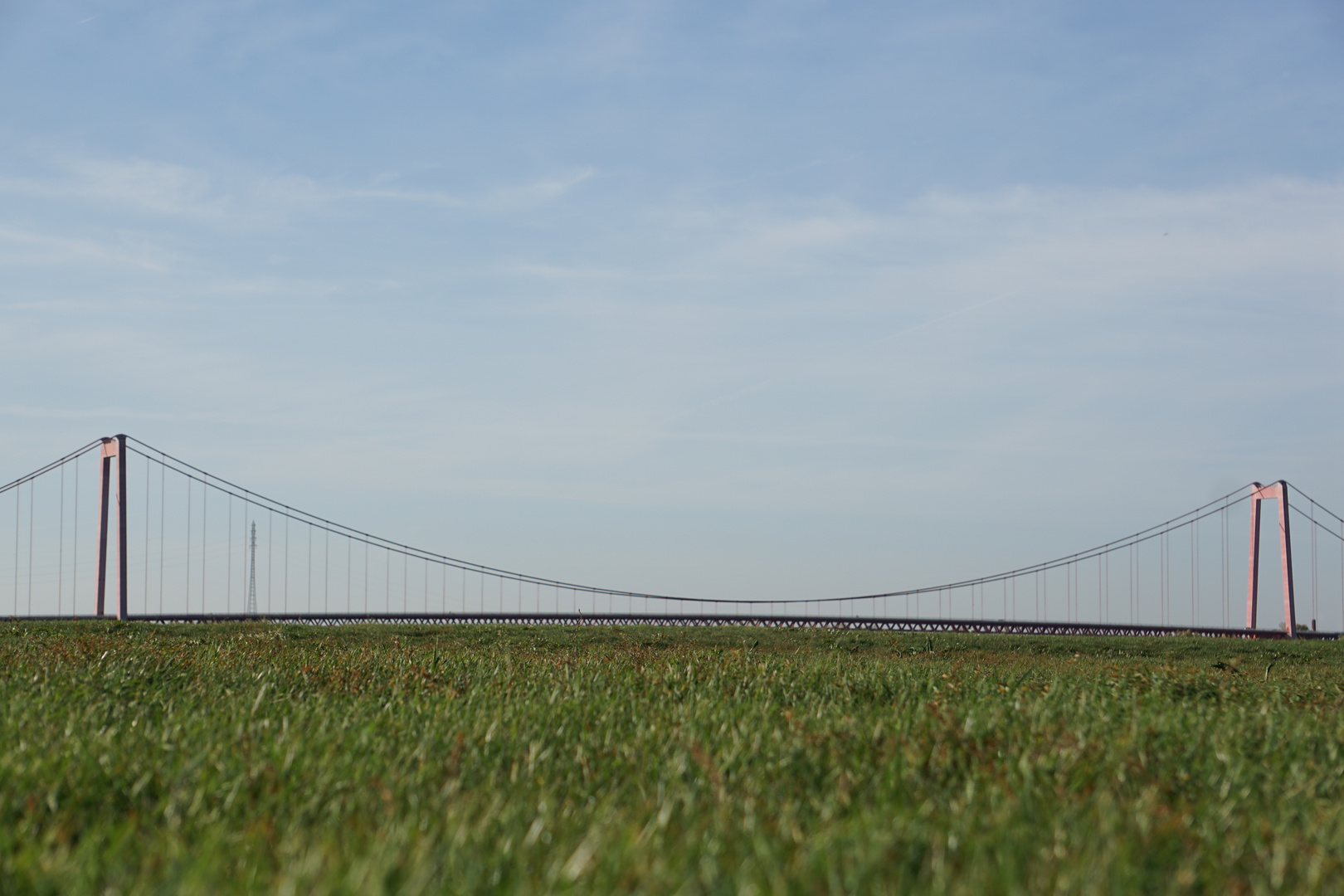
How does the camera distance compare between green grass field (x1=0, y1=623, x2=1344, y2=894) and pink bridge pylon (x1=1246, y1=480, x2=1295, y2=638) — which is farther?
pink bridge pylon (x1=1246, y1=480, x2=1295, y2=638)

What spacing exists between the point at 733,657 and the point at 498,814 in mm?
7656

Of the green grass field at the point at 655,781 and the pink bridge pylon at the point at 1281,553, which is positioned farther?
the pink bridge pylon at the point at 1281,553

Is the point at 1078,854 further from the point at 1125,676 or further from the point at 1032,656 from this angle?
the point at 1032,656

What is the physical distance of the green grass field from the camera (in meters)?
3.78

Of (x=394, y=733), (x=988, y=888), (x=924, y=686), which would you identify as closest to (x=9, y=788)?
(x=394, y=733)

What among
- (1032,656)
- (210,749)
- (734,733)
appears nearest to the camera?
(210,749)

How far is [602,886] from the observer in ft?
11.5

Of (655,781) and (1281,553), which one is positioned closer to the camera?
(655,781)

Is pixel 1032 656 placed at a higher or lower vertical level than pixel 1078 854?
lower

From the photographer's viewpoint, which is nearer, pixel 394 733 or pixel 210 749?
pixel 210 749

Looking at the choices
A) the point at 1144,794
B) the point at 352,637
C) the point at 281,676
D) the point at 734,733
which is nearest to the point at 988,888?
the point at 1144,794

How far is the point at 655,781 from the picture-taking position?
5941 mm

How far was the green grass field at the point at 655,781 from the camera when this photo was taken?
3.78 m

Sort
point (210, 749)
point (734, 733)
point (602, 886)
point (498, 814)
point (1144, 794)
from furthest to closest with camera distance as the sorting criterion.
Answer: point (734, 733) → point (210, 749) → point (1144, 794) → point (498, 814) → point (602, 886)
